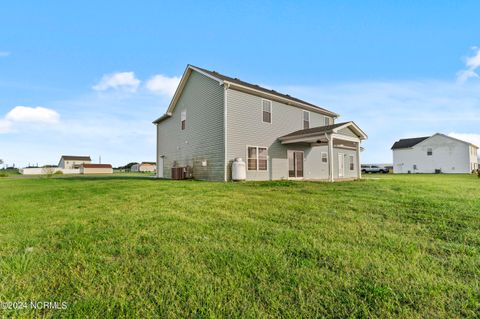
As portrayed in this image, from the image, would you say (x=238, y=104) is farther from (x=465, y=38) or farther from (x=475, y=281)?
(x=475, y=281)

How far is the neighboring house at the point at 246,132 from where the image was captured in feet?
41.1

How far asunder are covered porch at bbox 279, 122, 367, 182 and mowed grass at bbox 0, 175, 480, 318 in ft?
26.9

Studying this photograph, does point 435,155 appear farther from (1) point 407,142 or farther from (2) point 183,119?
(2) point 183,119

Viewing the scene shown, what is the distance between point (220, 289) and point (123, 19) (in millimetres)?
12120

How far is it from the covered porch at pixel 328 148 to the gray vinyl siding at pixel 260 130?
289mm

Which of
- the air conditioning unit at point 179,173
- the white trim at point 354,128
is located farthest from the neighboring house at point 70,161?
the white trim at point 354,128

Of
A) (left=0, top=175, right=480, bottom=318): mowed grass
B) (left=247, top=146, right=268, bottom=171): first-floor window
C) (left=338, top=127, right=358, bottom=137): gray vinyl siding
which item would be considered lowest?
(left=0, top=175, right=480, bottom=318): mowed grass

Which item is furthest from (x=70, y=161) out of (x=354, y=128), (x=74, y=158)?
(x=354, y=128)

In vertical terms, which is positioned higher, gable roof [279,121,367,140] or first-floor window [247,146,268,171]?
gable roof [279,121,367,140]

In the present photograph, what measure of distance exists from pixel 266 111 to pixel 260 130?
4.42ft

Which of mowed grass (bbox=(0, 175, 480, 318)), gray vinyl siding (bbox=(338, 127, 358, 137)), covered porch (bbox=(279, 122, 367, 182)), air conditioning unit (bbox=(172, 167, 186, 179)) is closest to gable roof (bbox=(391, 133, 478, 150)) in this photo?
covered porch (bbox=(279, 122, 367, 182))

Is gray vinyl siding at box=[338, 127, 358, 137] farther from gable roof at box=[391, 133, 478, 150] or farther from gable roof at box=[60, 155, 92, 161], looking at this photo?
gable roof at box=[60, 155, 92, 161]

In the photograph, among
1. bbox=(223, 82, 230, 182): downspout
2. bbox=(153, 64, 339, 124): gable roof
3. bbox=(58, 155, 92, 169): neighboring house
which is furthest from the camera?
bbox=(58, 155, 92, 169): neighboring house

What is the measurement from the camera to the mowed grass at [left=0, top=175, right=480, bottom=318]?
1861mm
